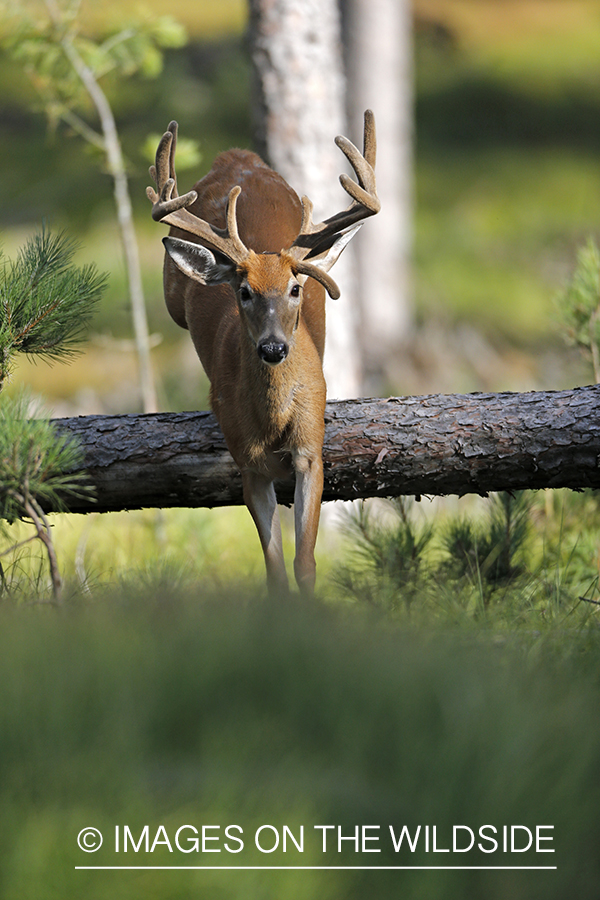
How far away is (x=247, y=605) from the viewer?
247 cm

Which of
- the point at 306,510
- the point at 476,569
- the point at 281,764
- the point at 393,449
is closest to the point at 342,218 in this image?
the point at 393,449

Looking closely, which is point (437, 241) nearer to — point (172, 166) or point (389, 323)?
point (389, 323)

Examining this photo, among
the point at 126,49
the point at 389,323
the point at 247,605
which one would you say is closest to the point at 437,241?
the point at 389,323

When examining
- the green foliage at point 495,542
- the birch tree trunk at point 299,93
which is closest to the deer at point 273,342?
the green foliage at point 495,542

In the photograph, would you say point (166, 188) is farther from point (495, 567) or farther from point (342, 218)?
point (495, 567)

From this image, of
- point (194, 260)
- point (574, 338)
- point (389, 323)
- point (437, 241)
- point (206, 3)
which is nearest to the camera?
point (194, 260)

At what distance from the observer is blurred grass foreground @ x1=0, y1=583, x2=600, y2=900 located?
5.11 ft

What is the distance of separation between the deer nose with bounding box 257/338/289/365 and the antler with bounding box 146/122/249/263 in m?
0.41

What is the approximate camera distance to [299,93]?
486cm

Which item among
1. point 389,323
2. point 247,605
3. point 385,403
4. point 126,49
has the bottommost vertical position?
point 247,605

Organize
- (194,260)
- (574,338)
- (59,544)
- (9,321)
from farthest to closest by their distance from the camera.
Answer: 1. (59,544)
2. (574,338)
3. (194,260)
4. (9,321)

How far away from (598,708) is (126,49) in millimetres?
4231
